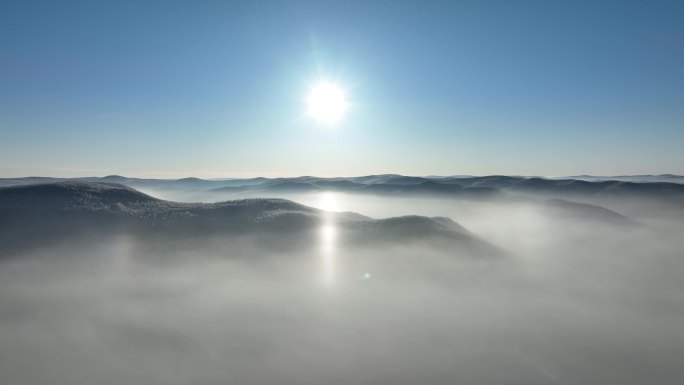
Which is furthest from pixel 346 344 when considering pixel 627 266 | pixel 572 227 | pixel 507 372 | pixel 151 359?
pixel 572 227

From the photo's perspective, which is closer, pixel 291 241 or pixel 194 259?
pixel 194 259

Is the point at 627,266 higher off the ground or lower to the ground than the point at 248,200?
lower

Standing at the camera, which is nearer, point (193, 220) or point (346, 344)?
point (346, 344)

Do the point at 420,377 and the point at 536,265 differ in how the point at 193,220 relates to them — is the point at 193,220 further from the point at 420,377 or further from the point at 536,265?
the point at 536,265

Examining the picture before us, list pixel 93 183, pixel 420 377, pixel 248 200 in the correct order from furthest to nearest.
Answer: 1. pixel 248 200
2. pixel 93 183
3. pixel 420 377

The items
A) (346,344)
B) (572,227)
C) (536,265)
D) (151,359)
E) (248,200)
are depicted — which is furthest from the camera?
(572,227)

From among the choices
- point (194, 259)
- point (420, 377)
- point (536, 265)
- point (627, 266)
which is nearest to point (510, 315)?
point (420, 377)

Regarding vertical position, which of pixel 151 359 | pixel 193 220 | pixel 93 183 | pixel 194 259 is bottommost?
pixel 151 359

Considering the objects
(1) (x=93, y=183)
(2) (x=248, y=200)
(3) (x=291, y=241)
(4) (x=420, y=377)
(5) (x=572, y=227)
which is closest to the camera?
(4) (x=420, y=377)

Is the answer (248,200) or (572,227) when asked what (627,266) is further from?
(248,200)
